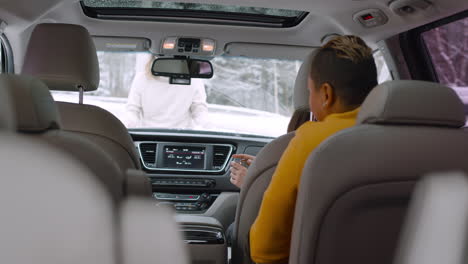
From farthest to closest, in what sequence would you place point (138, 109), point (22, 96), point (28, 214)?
point (138, 109) < point (22, 96) < point (28, 214)

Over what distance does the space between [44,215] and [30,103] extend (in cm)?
31

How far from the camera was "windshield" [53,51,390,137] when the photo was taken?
523 cm

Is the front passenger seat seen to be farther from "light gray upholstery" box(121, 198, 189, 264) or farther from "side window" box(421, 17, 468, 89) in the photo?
"side window" box(421, 17, 468, 89)

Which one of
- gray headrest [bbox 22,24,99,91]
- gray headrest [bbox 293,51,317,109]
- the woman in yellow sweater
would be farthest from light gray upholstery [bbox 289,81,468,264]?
gray headrest [bbox 22,24,99,91]

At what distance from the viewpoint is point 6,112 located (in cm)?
141

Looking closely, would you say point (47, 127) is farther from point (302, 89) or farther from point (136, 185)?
point (302, 89)

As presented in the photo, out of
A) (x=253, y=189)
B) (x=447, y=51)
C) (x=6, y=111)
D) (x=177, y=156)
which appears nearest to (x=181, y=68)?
(x=177, y=156)

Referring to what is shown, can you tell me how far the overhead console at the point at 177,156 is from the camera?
4.91 m

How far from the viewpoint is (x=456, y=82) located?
4.37 metres

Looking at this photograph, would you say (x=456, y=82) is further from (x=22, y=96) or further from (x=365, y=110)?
(x=22, y=96)

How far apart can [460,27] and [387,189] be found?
2.57m

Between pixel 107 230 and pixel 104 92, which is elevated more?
pixel 107 230

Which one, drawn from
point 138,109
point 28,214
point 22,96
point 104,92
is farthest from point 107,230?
point 104,92

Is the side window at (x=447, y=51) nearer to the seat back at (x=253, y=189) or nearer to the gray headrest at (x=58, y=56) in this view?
the seat back at (x=253, y=189)
